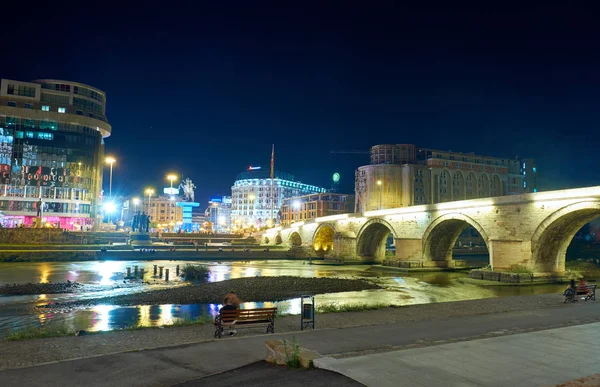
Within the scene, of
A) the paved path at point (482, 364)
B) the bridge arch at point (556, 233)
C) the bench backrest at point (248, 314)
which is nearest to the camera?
the paved path at point (482, 364)

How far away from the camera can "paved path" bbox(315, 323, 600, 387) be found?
7141mm

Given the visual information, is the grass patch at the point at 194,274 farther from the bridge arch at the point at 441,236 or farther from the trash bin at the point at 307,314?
the bridge arch at the point at 441,236

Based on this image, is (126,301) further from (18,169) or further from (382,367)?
(18,169)

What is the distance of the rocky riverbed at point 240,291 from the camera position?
73.3 ft

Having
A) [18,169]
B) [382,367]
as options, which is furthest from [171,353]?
[18,169]

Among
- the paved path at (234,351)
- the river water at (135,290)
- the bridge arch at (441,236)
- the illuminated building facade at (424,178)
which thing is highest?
the illuminated building facade at (424,178)

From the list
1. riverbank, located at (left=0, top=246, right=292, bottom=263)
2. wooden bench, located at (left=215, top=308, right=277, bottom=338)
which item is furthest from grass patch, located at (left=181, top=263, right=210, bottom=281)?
wooden bench, located at (left=215, top=308, right=277, bottom=338)

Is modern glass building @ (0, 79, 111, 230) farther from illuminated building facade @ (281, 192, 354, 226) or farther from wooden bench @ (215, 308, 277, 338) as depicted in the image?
wooden bench @ (215, 308, 277, 338)

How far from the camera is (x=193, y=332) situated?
12516mm

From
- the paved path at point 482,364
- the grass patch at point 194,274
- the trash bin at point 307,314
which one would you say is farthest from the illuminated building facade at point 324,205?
the paved path at point 482,364

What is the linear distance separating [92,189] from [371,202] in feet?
221

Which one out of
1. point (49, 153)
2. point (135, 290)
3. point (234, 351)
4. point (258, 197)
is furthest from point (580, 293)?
point (258, 197)

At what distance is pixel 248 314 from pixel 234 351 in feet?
7.94

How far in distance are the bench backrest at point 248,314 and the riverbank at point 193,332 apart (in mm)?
476
